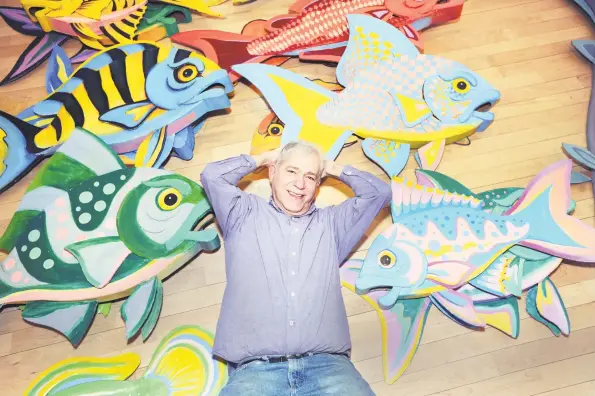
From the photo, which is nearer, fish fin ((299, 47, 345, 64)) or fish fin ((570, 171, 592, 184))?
fish fin ((570, 171, 592, 184))

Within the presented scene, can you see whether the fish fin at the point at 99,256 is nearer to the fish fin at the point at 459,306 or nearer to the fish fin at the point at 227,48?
the fish fin at the point at 227,48

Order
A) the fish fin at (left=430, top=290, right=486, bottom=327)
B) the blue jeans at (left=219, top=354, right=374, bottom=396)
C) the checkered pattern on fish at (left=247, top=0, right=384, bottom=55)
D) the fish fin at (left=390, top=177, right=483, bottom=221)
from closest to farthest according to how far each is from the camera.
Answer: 1. the blue jeans at (left=219, top=354, right=374, bottom=396)
2. the fish fin at (left=430, top=290, right=486, bottom=327)
3. the fish fin at (left=390, top=177, right=483, bottom=221)
4. the checkered pattern on fish at (left=247, top=0, right=384, bottom=55)

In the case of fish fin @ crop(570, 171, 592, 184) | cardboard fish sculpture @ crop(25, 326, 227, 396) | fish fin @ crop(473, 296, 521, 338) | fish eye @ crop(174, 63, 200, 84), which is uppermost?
fish eye @ crop(174, 63, 200, 84)

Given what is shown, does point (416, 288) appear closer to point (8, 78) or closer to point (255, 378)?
point (255, 378)

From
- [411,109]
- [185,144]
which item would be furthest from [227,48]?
[411,109]

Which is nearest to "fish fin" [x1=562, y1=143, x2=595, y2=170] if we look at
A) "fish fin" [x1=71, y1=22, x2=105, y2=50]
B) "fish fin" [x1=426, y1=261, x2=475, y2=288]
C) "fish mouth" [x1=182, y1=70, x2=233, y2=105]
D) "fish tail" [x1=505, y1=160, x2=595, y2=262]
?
"fish tail" [x1=505, y1=160, x2=595, y2=262]

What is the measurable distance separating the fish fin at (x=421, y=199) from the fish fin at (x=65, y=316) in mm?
1014

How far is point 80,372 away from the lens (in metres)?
1.52

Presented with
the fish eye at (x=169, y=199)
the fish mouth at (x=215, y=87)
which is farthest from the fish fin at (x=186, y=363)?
the fish mouth at (x=215, y=87)

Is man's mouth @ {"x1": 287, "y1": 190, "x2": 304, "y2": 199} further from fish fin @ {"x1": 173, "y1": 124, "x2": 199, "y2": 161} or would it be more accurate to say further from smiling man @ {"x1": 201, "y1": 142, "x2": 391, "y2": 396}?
fish fin @ {"x1": 173, "y1": 124, "x2": 199, "y2": 161}

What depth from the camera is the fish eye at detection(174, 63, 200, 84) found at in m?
1.83

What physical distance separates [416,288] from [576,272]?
60 centimetres

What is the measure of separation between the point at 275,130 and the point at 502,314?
39.3 inches

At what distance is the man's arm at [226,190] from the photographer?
4.78 feet
